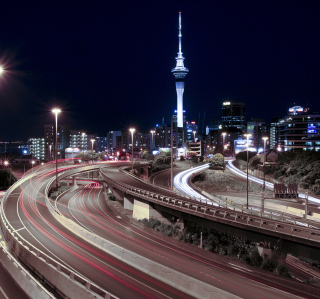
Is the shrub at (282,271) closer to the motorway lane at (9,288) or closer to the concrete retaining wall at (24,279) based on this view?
the concrete retaining wall at (24,279)

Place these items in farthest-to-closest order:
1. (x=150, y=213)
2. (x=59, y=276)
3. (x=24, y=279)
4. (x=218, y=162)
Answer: (x=218, y=162), (x=150, y=213), (x=24, y=279), (x=59, y=276)

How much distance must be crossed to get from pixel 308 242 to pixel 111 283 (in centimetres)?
1068

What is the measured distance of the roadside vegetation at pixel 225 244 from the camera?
66.7ft

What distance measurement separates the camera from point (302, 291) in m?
15.6

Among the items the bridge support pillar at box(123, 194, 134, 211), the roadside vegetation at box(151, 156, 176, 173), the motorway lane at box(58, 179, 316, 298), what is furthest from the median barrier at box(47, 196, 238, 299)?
the roadside vegetation at box(151, 156, 176, 173)

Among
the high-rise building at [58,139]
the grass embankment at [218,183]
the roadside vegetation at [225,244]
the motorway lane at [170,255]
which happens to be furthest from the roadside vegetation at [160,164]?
the high-rise building at [58,139]

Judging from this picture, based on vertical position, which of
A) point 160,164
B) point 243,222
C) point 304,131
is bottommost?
point 160,164

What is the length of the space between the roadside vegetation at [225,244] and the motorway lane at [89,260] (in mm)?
8285

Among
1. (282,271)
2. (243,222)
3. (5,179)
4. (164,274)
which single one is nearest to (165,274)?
(164,274)

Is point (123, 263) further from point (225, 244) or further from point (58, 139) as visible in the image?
point (58, 139)

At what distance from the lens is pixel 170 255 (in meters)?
21.1

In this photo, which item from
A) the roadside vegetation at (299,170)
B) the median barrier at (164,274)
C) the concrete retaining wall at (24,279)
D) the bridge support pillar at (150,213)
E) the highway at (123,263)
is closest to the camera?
the concrete retaining wall at (24,279)

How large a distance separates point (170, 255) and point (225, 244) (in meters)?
9.48

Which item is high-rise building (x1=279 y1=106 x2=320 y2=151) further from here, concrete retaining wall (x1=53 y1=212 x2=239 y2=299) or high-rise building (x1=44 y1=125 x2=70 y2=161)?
high-rise building (x1=44 y1=125 x2=70 y2=161)
